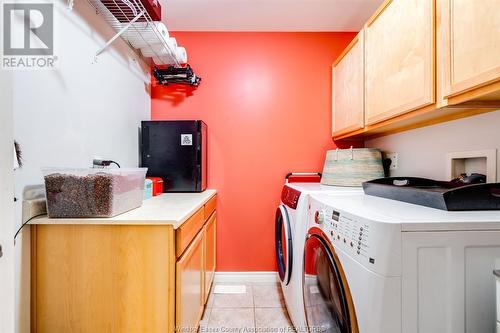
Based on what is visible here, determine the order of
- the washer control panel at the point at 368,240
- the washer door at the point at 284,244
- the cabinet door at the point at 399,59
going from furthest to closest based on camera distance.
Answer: the washer door at the point at 284,244 → the cabinet door at the point at 399,59 → the washer control panel at the point at 368,240

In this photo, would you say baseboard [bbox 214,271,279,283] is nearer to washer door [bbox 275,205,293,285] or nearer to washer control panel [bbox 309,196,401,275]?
washer door [bbox 275,205,293,285]

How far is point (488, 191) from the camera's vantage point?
806 millimetres

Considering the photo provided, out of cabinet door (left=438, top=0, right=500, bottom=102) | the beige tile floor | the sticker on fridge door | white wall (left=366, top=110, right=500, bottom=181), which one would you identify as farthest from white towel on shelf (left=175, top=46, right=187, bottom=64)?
the beige tile floor

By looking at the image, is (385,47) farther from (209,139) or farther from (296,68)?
(209,139)

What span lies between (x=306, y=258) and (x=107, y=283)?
89 centimetres

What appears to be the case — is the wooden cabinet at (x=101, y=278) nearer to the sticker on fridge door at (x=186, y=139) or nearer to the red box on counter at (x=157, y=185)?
the red box on counter at (x=157, y=185)

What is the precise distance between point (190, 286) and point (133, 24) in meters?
1.65

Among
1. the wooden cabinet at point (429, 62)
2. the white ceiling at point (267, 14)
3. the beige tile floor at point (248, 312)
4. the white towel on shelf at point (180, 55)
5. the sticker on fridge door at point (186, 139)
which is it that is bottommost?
the beige tile floor at point (248, 312)

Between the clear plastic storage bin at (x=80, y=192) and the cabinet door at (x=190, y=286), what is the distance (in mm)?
398

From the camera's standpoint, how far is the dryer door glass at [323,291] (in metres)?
0.81

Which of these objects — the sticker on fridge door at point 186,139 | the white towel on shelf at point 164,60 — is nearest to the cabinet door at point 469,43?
the sticker on fridge door at point 186,139

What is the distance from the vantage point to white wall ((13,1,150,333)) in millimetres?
949

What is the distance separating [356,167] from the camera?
1.77 metres

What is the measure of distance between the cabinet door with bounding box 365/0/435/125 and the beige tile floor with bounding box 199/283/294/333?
151 cm
